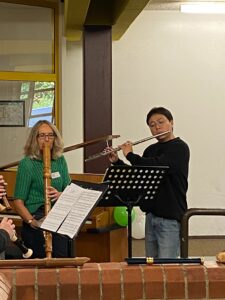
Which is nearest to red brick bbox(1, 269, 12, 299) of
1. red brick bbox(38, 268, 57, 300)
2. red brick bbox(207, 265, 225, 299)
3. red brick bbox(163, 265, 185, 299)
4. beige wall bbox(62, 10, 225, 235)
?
red brick bbox(38, 268, 57, 300)

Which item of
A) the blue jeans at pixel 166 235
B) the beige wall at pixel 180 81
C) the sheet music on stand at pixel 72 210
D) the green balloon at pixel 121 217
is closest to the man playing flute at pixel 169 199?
the blue jeans at pixel 166 235

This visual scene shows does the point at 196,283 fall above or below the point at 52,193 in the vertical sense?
below

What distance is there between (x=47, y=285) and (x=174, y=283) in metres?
0.47

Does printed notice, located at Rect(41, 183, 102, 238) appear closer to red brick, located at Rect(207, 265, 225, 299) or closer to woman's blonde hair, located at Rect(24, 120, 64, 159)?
red brick, located at Rect(207, 265, 225, 299)

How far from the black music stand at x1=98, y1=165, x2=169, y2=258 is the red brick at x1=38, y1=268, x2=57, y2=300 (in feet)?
4.42

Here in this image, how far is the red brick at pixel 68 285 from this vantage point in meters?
2.11

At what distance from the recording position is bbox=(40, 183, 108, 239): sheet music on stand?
273 centimetres

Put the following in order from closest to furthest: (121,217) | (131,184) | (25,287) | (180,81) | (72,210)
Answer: (25,287)
(72,210)
(131,184)
(121,217)
(180,81)

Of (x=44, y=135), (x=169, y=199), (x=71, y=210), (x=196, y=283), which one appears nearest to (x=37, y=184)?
(x=44, y=135)

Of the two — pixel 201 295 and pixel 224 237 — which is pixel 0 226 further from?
pixel 224 237

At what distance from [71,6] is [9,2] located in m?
2.13

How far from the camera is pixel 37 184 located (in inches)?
150

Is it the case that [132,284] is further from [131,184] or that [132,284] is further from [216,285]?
[131,184]

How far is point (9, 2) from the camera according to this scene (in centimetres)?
685
